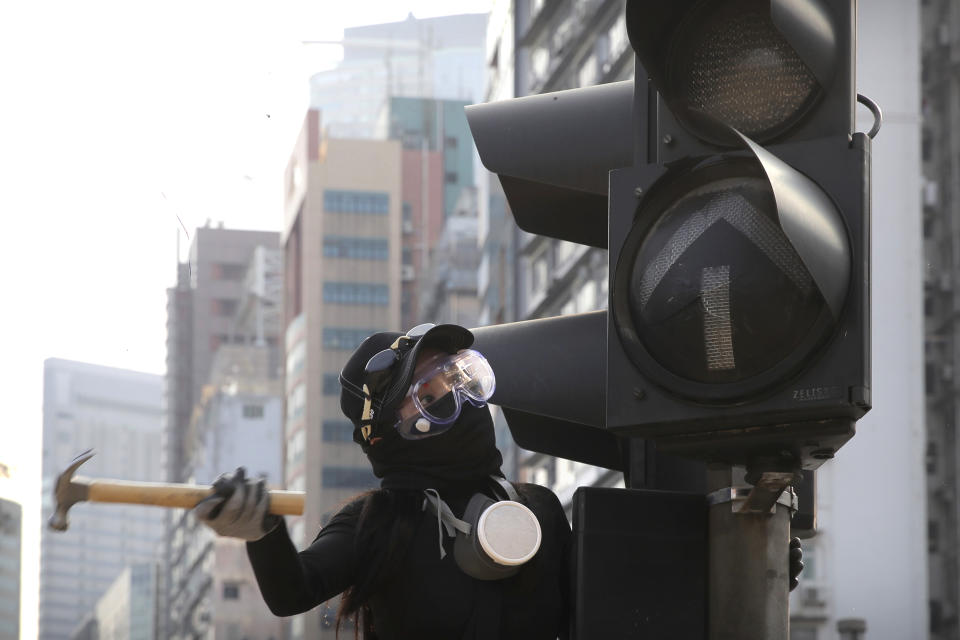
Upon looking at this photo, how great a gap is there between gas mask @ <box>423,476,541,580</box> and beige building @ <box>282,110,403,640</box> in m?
91.5

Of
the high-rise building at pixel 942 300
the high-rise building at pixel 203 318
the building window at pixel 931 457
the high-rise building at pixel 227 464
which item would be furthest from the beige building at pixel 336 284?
the high-rise building at pixel 942 300

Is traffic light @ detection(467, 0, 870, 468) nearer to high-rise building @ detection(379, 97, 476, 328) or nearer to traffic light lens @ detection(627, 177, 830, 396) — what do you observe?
traffic light lens @ detection(627, 177, 830, 396)

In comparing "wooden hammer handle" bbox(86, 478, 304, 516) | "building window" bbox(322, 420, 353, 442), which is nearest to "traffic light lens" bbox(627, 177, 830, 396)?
"wooden hammer handle" bbox(86, 478, 304, 516)

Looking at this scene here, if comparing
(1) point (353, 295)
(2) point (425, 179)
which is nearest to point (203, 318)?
(2) point (425, 179)

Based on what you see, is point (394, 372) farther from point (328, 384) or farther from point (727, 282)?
point (328, 384)

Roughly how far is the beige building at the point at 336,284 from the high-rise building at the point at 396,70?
9496mm

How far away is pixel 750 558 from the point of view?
3.71 meters

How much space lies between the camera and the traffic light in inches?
130

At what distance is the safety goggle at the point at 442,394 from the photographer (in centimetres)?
468

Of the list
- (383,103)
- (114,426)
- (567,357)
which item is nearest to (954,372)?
(567,357)

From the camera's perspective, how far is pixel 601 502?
13.6 feet

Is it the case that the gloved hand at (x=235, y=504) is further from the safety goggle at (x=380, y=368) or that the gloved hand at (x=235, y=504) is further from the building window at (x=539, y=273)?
the building window at (x=539, y=273)

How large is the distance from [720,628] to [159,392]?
146414 millimetres

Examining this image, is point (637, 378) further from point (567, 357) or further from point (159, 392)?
point (159, 392)
